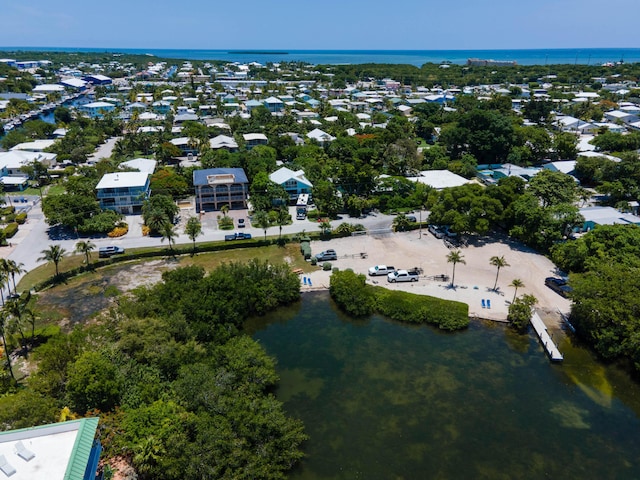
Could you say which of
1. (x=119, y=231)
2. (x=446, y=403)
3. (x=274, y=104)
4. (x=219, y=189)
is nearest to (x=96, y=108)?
(x=274, y=104)

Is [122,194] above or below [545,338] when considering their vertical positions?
above

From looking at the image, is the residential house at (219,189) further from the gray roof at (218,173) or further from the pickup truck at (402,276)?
the pickup truck at (402,276)

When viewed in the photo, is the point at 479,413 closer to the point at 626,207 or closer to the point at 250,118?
the point at 626,207

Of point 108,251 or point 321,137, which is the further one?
point 321,137

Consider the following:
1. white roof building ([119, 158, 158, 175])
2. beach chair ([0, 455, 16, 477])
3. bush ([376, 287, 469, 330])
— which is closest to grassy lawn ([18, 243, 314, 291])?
bush ([376, 287, 469, 330])

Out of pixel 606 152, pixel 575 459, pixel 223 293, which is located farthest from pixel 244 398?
pixel 606 152

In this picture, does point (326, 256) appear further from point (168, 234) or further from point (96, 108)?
point (96, 108)

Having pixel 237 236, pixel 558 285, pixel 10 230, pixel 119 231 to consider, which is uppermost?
pixel 10 230
